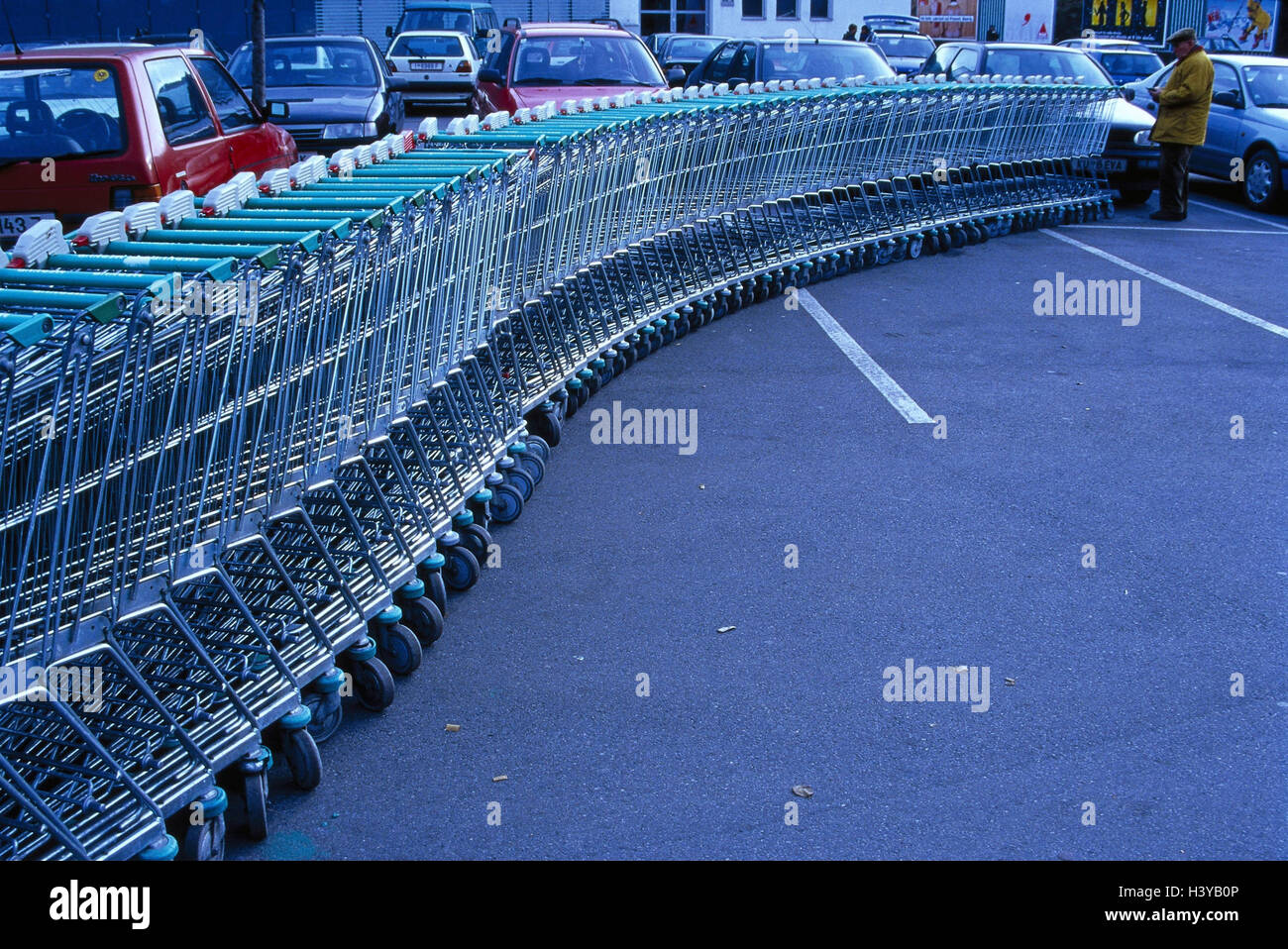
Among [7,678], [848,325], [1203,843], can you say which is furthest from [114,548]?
[848,325]

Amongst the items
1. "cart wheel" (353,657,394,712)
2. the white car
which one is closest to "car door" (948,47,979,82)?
the white car

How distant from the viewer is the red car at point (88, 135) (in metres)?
7.45

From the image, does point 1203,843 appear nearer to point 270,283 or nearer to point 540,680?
point 540,680

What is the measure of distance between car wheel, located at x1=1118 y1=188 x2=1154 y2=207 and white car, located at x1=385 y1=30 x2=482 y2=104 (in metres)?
10.9

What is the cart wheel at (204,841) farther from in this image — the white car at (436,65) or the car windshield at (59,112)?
the white car at (436,65)

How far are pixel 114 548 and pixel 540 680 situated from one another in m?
1.60

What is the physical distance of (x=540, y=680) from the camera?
14.5 ft

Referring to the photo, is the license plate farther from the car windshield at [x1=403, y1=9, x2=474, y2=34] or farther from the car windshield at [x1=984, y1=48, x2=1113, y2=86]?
the car windshield at [x1=403, y1=9, x2=474, y2=34]

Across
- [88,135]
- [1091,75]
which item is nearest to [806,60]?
[1091,75]

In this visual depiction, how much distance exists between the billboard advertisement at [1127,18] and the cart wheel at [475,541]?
3703 cm

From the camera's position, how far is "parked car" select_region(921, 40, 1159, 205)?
14648 mm

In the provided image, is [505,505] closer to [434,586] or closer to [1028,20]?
[434,586]

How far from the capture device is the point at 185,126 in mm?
8242

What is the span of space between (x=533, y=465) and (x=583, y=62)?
713cm
